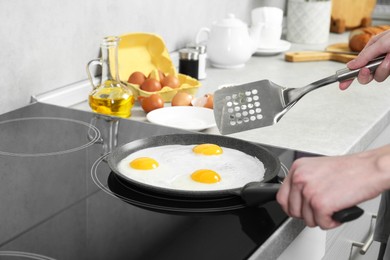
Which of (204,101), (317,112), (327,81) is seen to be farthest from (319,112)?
(327,81)

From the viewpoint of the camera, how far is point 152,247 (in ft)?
2.72

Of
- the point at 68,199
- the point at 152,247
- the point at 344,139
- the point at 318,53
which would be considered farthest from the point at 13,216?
the point at 318,53

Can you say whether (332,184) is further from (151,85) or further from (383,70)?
Result: (151,85)

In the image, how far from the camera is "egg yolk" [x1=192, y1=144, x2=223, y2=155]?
1121 millimetres

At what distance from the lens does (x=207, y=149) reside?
1126 mm

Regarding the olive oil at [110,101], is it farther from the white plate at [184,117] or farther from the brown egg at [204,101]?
the brown egg at [204,101]

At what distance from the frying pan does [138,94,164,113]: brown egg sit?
0.31m

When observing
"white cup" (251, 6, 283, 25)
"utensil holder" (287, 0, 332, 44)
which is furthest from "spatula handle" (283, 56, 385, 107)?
"utensil holder" (287, 0, 332, 44)

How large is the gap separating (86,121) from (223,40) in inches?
27.6

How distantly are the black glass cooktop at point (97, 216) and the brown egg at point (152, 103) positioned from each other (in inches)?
10.8

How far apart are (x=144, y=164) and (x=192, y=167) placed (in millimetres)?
84

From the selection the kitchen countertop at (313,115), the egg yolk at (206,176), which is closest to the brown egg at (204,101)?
the kitchen countertop at (313,115)

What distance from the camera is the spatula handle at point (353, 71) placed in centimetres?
114

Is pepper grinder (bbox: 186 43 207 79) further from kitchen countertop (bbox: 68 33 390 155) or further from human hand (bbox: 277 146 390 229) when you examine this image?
human hand (bbox: 277 146 390 229)
